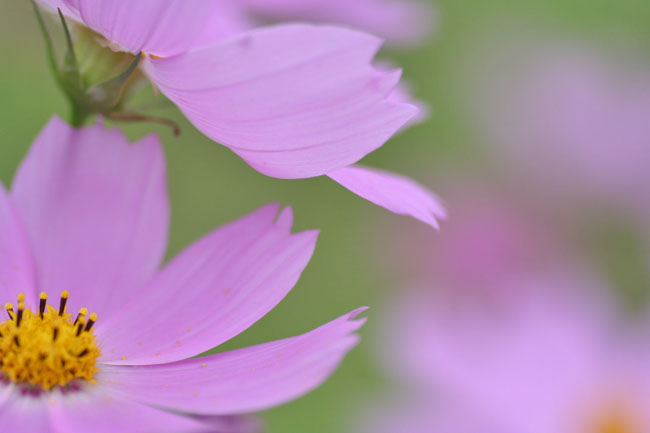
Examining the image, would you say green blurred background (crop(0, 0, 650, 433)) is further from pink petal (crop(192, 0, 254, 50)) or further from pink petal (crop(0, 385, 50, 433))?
pink petal (crop(0, 385, 50, 433))

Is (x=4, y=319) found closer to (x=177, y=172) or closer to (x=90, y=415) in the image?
(x=90, y=415)

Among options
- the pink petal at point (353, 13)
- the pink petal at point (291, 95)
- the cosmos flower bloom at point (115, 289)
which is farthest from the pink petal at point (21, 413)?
the pink petal at point (353, 13)

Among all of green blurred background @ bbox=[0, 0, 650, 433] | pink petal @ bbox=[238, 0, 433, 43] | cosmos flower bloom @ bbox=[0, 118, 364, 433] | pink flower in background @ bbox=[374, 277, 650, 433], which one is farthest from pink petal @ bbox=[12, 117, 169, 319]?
green blurred background @ bbox=[0, 0, 650, 433]

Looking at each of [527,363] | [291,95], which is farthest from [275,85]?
[527,363]

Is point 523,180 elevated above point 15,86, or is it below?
above

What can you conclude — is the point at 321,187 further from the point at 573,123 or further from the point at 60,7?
the point at 60,7

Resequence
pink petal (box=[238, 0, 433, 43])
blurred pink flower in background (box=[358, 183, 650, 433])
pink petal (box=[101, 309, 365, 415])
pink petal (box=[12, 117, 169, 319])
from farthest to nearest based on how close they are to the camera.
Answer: blurred pink flower in background (box=[358, 183, 650, 433]), pink petal (box=[238, 0, 433, 43]), pink petal (box=[12, 117, 169, 319]), pink petal (box=[101, 309, 365, 415])

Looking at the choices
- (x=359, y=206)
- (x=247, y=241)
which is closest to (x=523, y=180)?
(x=359, y=206)
